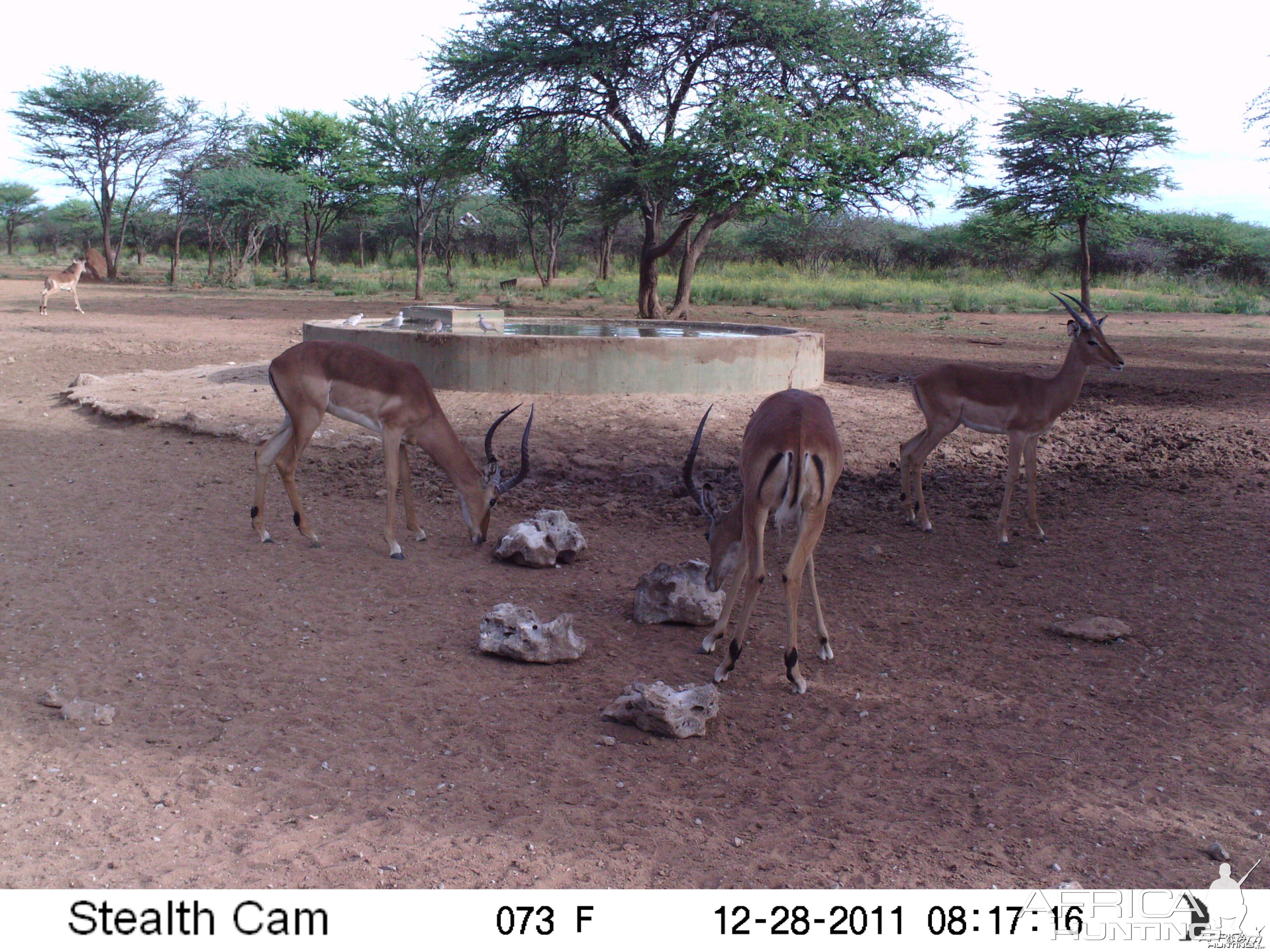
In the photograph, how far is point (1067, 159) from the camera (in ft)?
85.4

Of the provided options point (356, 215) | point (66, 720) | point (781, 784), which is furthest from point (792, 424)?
point (356, 215)

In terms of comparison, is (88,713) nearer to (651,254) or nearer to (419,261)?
(651,254)

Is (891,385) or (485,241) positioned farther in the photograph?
(485,241)

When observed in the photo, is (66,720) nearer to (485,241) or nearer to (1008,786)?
(1008,786)

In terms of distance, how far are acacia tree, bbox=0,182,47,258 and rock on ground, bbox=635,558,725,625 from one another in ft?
189

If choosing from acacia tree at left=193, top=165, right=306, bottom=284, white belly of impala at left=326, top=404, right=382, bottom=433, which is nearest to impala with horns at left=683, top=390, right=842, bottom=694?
white belly of impala at left=326, top=404, right=382, bottom=433

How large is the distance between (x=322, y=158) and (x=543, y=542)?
34.9 meters

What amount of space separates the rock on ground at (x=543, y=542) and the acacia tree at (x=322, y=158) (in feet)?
105

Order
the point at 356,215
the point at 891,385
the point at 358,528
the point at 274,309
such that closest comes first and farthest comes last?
1. the point at 358,528
2. the point at 891,385
3. the point at 274,309
4. the point at 356,215

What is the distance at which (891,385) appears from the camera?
12031mm

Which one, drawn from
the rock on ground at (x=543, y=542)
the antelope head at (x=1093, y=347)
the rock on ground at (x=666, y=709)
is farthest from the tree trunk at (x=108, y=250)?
the rock on ground at (x=666, y=709)

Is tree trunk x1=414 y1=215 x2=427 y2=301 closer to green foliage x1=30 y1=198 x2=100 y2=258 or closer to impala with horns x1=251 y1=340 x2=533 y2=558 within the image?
impala with horns x1=251 y1=340 x2=533 y2=558

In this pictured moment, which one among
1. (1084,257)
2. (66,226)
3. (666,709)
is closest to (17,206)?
(66,226)

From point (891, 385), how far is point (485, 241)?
134 feet
